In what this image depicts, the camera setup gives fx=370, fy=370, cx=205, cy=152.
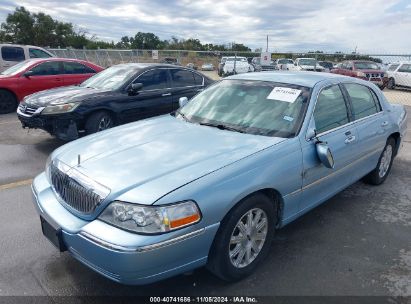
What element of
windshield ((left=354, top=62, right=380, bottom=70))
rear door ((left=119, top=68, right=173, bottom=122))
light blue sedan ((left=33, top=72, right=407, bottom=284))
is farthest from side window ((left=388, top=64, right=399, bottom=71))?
light blue sedan ((left=33, top=72, right=407, bottom=284))

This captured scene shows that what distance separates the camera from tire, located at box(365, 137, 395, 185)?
493 centimetres

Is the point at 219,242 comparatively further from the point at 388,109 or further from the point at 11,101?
the point at 11,101

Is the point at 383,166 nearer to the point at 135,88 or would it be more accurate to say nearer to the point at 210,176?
the point at 210,176

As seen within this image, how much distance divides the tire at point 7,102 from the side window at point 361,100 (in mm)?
8974

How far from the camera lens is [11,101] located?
33.0 feet

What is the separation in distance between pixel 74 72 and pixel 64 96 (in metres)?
4.43

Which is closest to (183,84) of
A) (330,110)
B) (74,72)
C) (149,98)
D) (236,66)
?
(149,98)

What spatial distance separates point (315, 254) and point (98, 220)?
6.58 feet

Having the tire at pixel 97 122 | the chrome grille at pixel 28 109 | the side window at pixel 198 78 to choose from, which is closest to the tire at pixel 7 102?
the chrome grille at pixel 28 109

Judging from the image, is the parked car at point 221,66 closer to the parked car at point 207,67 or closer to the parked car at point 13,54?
the parked car at point 207,67

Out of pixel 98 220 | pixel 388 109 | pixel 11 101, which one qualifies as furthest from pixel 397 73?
pixel 98 220

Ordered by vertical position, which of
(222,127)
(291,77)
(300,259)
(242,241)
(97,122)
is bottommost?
(300,259)

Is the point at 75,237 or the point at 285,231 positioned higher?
the point at 75,237

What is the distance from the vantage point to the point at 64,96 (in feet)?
21.4
